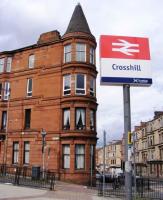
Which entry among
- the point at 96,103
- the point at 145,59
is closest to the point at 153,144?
the point at 96,103

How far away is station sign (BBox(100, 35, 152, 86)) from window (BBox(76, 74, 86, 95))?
25.1 meters

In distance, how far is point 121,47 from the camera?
1152cm

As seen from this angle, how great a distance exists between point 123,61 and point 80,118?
25.0m

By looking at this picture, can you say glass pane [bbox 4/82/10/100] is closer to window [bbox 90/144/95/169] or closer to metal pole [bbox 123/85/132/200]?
window [bbox 90/144/95/169]

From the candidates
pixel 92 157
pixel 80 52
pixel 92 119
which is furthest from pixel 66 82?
pixel 92 157

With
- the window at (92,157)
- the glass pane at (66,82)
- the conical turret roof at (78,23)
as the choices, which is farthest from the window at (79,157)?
the conical turret roof at (78,23)

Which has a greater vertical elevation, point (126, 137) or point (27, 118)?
point (27, 118)

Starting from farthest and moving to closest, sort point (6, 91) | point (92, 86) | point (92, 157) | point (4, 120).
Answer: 1. point (6, 91)
2. point (4, 120)
3. point (92, 86)
4. point (92, 157)

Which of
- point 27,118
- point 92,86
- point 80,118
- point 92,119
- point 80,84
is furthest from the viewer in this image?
point 27,118

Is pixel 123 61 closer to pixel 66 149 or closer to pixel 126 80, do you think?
pixel 126 80

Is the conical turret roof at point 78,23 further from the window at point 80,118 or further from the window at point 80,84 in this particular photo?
the window at point 80,118

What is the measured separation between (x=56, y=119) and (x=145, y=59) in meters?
26.5

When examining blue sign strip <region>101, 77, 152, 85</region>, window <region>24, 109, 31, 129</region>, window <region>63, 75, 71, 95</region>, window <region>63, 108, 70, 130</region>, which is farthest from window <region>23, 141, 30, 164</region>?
blue sign strip <region>101, 77, 152, 85</region>

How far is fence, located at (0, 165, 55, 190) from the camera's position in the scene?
27.0 metres
